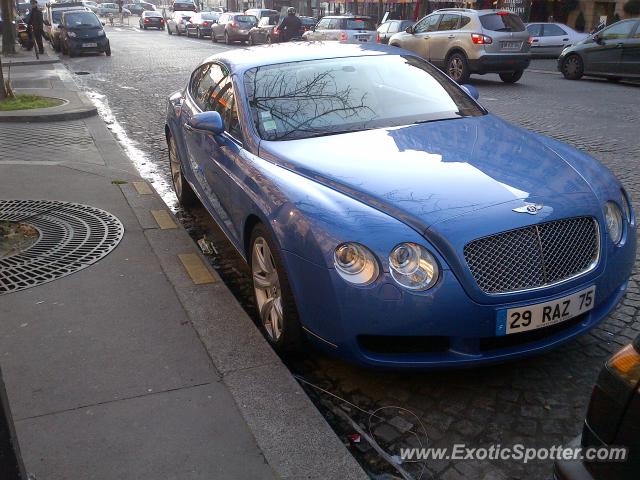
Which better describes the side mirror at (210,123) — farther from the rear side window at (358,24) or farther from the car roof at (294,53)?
the rear side window at (358,24)

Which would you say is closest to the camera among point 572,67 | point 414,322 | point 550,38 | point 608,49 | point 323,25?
point 414,322

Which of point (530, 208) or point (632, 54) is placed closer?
point (530, 208)

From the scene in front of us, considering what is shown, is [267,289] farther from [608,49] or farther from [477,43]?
[608,49]

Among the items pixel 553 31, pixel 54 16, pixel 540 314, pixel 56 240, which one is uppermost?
pixel 54 16

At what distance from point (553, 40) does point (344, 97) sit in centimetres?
2116

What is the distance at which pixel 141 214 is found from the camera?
6.01m

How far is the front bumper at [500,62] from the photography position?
1548cm

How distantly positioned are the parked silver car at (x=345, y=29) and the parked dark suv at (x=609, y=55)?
735cm

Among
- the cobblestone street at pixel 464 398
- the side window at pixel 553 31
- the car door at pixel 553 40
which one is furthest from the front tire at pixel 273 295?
the side window at pixel 553 31

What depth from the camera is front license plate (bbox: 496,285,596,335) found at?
3.01m

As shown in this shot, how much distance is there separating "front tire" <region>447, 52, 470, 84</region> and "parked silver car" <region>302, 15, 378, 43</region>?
6295 millimetres

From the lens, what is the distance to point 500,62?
50.9 feet

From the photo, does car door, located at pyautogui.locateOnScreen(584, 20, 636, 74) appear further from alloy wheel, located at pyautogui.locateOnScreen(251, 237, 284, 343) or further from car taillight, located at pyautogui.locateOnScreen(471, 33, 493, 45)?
alloy wheel, located at pyautogui.locateOnScreen(251, 237, 284, 343)

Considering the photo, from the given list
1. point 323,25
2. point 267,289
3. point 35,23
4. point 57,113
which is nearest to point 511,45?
point 323,25
